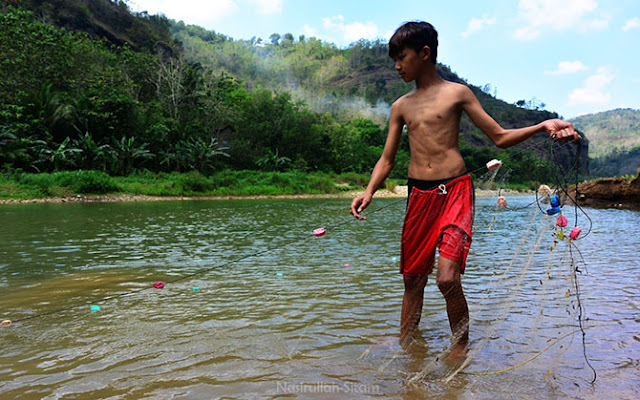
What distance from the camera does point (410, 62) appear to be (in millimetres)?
2783

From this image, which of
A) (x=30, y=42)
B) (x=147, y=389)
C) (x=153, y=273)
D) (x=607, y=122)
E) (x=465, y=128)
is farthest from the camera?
(x=607, y=122)

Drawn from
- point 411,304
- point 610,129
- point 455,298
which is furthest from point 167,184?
point 610,129

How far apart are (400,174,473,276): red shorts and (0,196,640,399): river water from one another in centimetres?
60

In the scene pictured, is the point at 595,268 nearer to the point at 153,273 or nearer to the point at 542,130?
the point at 542,130

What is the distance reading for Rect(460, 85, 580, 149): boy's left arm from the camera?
7.78 ft

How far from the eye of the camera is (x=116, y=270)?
18.7ft

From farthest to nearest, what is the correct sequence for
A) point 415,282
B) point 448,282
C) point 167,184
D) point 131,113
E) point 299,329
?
1. point 131,113
2. point 167,184
3. point 299,329
4. point 415,282
5. point 448,282

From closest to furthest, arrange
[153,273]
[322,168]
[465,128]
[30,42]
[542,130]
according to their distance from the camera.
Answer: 1. [542,130]
2. [153,273]
3. [30,42]
4. [322,168]
5. [465,128]

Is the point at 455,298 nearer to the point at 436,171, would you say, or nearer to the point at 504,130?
the point at 436,171

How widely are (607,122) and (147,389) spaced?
151659 millimetres

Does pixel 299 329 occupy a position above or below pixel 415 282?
below

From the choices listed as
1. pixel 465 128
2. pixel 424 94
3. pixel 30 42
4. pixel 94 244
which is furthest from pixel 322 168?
pixel 465 128

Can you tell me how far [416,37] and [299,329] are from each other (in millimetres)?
2197

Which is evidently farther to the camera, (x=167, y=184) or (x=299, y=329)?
(x=167, y=184)
